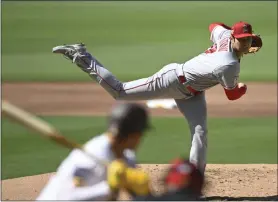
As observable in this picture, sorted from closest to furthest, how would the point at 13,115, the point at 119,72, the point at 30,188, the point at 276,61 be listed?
the point at 13,115, the point at 30,188, the point at 119,72, the point at 276,61

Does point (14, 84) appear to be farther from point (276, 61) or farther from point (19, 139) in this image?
point (276, 61)

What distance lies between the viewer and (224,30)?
6852 millimetres

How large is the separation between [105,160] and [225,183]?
402 cm

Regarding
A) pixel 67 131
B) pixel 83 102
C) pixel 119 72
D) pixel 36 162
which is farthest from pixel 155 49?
pixel 36 162

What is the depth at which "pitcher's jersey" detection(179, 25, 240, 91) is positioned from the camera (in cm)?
632

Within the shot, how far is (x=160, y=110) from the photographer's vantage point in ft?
37.8

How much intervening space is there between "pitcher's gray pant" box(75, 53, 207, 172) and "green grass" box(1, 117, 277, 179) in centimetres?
172

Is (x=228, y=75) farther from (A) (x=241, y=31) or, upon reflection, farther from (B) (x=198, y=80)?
(A) (x=241, y=31)

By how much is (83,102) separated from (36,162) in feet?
12.4

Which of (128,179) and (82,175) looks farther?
(82,175)

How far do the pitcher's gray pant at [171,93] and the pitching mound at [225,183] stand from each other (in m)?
0.41

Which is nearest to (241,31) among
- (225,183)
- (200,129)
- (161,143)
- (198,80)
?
(198,80)

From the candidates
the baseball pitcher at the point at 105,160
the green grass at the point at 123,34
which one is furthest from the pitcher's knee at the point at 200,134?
the green grass at the point at 123,34

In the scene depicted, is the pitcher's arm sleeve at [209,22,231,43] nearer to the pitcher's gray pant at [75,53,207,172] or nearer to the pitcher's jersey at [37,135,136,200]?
the pitcher's gray pant at [75,53,207,172]
